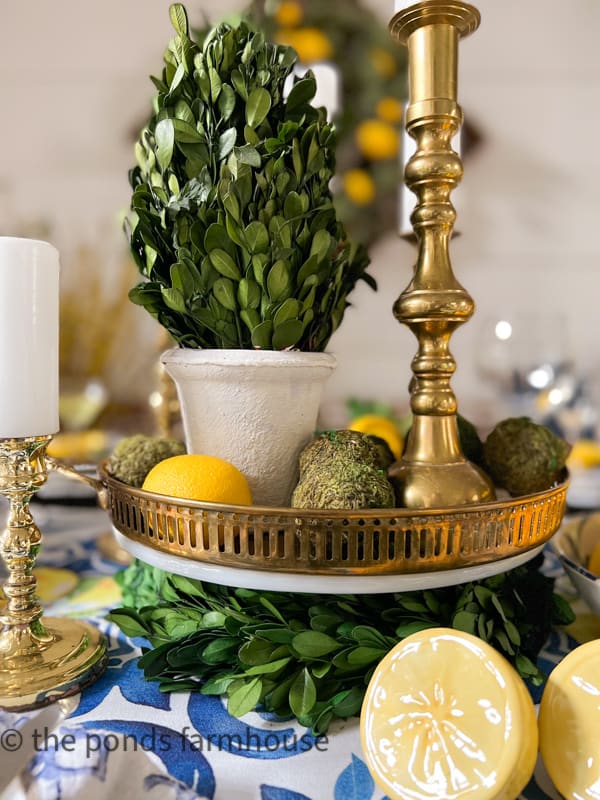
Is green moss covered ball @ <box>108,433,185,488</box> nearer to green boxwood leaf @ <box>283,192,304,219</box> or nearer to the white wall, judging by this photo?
green boxwood leaf @ <box>283,192,304,219</box>

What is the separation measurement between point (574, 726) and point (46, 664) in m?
0.30

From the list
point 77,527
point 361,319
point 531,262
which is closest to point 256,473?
point 77,527

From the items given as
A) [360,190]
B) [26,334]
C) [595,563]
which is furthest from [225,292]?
[360,190]

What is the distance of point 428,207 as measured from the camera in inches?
15.4

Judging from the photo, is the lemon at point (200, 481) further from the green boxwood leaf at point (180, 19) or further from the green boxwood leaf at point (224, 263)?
the green boxwood leaf at point (180, 19)

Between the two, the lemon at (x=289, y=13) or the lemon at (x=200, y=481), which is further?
the lemon at (x=289, y=13)

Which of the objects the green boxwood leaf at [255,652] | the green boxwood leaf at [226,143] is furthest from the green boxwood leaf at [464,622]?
→ the green boxwood leaf at [226,143]

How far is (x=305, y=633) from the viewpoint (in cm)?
33

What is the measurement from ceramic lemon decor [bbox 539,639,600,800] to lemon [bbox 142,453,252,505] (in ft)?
0.64

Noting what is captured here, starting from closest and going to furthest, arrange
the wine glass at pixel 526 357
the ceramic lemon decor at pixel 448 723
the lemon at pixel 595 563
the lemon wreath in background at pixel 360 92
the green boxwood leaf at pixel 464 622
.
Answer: the ceramic lemon decor at pixel 448 723 < the green boxwood leaf at pixel 464 622 < the lemon at pixel 595 563 < the wine glass at pixel 526 357 < the lemon wreath in background at pixel 360 92

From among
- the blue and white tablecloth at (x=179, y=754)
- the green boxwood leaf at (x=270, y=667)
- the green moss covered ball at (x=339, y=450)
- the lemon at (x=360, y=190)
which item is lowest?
the blue and white tablecloth at (x=179, y=754)

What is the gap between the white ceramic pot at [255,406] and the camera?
0.39m

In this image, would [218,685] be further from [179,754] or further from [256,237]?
[256,237]

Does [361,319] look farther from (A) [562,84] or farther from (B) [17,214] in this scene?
(B) [17,214]
